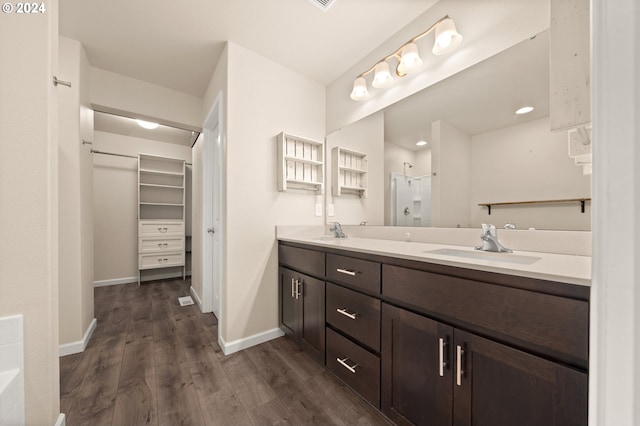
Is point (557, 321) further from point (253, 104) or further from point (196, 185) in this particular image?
point (196, 185)

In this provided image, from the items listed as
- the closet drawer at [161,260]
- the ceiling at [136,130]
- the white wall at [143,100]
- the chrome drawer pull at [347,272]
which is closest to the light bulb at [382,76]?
the chrome drawer pull at [347,272]

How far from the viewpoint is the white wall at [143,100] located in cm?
225

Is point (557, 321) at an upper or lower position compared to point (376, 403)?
upper

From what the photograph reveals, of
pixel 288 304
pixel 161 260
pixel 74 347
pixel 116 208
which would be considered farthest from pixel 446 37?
pixel 116 208

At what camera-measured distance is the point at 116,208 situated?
3.70 metres

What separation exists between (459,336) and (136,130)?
455cm

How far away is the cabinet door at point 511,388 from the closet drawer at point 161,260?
4.13 meters

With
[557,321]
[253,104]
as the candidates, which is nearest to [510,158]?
[557,321]

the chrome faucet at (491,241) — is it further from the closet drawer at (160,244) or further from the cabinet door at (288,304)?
the closet drawer at (160,244)

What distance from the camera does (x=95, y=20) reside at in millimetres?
1685

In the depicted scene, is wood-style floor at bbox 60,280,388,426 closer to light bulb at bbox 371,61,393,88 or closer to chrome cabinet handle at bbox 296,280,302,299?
chrome cabinet handle at bbox 296,280,302,299

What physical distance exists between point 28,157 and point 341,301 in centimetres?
155

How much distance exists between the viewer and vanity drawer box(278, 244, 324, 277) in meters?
1.60

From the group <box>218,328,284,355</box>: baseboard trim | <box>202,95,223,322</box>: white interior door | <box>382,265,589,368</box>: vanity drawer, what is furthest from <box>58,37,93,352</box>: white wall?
<box>382,265,589,368</box>: vanity drawer
